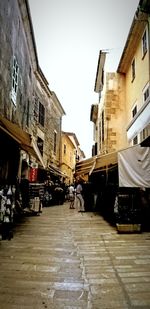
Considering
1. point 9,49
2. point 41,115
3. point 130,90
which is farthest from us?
point 41,115

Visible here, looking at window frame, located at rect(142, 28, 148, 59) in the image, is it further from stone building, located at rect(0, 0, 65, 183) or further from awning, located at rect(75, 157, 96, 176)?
awning, located at rect(75, 157, 96, 176)

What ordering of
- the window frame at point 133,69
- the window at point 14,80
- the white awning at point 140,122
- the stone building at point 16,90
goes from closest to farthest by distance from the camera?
the stone building at point 16,90, the white awning at point 140,122, the window at point 14,80, the window frame at point 133,69

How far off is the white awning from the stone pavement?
15.0ft

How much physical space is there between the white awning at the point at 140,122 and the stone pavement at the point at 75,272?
15.0 feet

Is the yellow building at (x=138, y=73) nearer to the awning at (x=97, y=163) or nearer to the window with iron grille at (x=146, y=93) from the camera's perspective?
the window with iron grille at (x=146, y=93)

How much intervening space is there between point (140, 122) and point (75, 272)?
7873 mm

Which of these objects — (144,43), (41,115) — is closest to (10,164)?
(144,43)

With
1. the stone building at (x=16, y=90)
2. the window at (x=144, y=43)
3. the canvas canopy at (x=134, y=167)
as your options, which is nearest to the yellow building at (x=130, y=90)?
the window at (x=144, y=43)

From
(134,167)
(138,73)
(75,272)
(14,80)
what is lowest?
(75,272)

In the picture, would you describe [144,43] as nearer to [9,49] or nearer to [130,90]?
[130,90]

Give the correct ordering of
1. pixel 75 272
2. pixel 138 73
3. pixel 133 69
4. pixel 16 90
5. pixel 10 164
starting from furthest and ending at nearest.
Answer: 1. pixel 133 69
2. pixel 138 73
3. pixel 16 90
4. pixel 10 164
5. pixel 75 272

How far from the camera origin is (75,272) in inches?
165

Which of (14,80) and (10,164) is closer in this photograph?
(10,164)

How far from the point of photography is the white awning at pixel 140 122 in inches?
374
